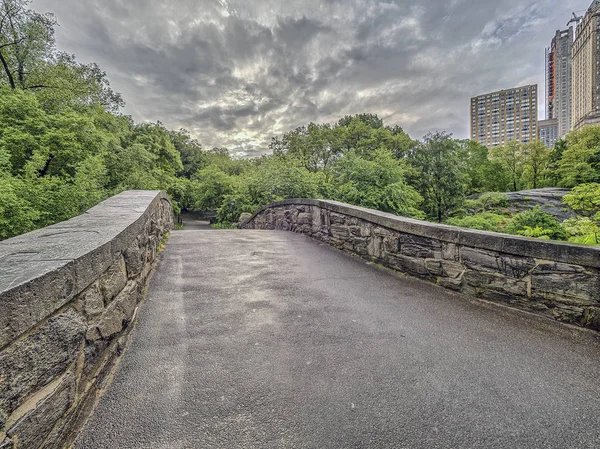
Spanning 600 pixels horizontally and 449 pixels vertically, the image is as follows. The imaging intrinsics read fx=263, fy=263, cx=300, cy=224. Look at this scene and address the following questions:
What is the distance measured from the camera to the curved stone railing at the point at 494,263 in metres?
2.04

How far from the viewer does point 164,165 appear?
2092 cm

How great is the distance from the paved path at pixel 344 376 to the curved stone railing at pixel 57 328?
0.16 meters

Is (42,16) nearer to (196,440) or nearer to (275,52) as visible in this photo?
(275,52)

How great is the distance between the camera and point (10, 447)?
32.3 inches

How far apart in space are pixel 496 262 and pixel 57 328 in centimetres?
314

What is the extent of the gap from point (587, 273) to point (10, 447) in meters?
3.32

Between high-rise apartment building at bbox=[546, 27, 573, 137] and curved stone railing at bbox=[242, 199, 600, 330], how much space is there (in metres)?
103

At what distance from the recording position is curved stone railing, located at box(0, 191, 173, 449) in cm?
86

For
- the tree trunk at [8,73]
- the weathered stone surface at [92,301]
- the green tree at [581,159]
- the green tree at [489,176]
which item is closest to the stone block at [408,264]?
the weathered stone surface at [92,301]

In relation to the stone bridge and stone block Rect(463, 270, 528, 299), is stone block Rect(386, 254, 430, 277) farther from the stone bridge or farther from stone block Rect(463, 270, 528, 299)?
stone block Rect(463, 270, 528, 299)

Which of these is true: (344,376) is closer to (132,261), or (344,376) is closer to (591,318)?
(132,261)

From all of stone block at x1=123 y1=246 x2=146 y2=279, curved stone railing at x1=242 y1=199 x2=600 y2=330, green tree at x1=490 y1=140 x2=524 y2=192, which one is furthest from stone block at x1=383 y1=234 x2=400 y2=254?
→ green tree at x1=490 y1=140 x2=524 y2=192

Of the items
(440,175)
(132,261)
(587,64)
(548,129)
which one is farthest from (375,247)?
(548,129)

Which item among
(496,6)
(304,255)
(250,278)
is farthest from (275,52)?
(250,278)
